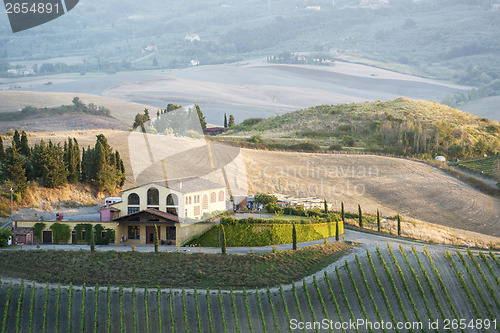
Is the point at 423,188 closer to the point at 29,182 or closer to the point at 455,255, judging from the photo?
the point at 455,255

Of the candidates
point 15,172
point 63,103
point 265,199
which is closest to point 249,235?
point 265,199

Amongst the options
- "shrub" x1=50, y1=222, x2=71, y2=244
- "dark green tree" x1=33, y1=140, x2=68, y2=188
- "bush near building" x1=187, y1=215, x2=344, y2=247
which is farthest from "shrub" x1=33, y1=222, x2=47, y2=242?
"bush near building" x1=187, y1=215, x2=344, y2=247

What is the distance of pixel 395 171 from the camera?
8912 centimetres

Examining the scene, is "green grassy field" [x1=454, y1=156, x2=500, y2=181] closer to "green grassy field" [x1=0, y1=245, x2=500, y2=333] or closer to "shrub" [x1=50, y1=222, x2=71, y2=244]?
"green grassy field" [x1=0, y1=245, x2=500, y2=333]

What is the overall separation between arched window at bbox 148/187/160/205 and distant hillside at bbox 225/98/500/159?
48.5 metres

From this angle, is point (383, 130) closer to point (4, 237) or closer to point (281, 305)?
point (281, 305)

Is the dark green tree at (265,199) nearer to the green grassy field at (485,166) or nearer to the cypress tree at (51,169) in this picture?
the cypress tree at (51,169)

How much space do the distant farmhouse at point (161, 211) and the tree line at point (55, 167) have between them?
273 inches

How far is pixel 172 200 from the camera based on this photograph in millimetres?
52625

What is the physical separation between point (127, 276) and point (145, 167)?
31.4 meters

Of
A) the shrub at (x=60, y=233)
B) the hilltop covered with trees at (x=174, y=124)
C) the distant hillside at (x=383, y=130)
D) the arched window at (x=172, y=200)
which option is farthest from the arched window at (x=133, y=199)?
the distant hillside at (x=383, y=130)

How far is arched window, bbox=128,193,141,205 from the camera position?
53281 millimetres

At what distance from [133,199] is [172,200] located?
307cm

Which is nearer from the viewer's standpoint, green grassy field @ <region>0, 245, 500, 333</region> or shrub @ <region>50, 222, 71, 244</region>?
green grassy field @ <region>0, 245, 500, 333</region>
